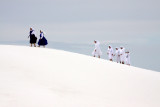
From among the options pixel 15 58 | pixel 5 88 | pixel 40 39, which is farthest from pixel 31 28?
pixel 5 88

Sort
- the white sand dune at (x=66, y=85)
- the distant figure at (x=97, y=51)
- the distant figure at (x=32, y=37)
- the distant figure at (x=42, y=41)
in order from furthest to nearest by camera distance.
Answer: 1. the distant figure at (x=97, y=51)
2. the distant figure at (x=42, y=41)
3. the distant figure at (x=32, y=37)
4. the white sand dune at (x=66, y=85)

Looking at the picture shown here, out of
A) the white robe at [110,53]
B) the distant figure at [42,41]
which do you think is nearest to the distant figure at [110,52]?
the white robe at [110,53]

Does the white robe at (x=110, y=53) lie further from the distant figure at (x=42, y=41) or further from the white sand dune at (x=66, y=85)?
the white sand dune at (x=66, y=85)

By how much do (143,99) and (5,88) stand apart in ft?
21.8

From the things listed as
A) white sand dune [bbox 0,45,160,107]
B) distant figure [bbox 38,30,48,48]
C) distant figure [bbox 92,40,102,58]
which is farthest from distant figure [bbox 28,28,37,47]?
distant figure [bbox 92,40,102,58]

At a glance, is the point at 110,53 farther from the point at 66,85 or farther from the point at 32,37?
the point at 66,85

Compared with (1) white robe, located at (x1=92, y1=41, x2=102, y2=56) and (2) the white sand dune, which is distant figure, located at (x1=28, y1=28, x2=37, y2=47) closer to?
(2) the white sand dune

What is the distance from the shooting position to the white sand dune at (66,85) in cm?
1093

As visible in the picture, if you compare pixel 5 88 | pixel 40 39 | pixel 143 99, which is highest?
pixel 40 39

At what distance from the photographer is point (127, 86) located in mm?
15539

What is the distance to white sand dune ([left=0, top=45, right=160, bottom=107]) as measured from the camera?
35.9 ft

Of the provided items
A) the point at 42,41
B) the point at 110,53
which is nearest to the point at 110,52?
the point at 110,53

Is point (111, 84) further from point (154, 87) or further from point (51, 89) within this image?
point (51, 89)

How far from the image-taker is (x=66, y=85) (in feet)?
43.4
